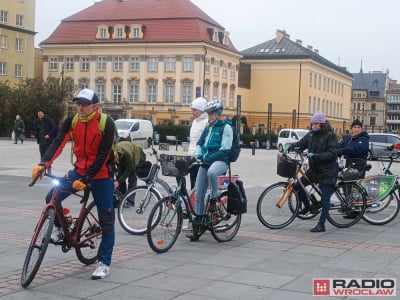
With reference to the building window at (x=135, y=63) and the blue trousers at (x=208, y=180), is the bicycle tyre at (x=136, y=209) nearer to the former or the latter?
the blue trousers at (x=208, y=180)

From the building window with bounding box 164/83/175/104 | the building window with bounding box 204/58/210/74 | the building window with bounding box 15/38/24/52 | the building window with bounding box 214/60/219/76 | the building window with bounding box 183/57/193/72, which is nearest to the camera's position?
the building window with bounding box 183/57/193/72

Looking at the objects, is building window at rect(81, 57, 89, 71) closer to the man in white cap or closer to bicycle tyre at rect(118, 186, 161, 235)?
bicycle tyre at rect(118, 186, 161, 235)

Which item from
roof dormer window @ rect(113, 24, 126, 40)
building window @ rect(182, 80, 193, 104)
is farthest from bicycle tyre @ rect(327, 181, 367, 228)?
roof dormer window @ rect(113, 24, 126, 40)

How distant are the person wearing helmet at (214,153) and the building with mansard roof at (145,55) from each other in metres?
68.5

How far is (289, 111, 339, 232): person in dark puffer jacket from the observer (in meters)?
9.70

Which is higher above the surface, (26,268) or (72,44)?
(72,44)

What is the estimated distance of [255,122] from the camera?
9288cm

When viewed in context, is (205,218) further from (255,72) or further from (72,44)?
(255,72)

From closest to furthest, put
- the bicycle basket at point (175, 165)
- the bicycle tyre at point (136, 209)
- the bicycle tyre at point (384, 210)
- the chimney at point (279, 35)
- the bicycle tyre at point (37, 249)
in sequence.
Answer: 1. the bicycle tyre at point (37, 249)
2. the bicycle basket at point (175, 165)
3. the bicycle tyre at point (136, 209)
4. the bicycle tyre at point (384, 210)
5. the chimney at point (279, 35)

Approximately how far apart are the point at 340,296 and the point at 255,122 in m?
87.3

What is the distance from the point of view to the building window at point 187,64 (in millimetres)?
78062

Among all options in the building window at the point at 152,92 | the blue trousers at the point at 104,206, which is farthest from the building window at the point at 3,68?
the blue trousers at the point at 104,206

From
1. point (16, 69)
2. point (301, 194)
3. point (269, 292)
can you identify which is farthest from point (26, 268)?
point (16, 69)

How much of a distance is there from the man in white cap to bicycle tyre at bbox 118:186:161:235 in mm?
2354
